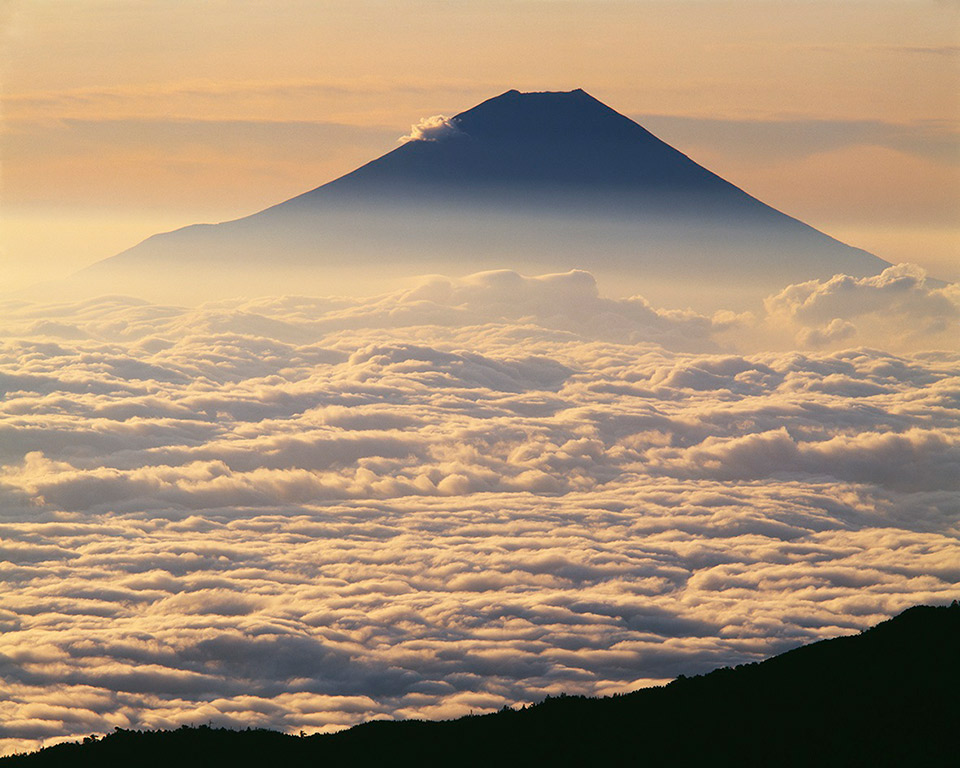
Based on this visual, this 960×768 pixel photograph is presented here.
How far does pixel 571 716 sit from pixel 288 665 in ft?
337

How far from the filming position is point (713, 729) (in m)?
55.4

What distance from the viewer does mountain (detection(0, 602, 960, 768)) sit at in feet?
167

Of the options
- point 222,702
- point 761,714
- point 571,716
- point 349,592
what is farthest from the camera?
point 349,592

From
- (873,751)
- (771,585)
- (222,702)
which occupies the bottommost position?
(873,751)

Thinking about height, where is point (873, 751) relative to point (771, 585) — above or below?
below

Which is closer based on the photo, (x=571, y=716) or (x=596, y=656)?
(x=571, y=716)

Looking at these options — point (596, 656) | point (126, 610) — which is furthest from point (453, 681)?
point (126, 610)

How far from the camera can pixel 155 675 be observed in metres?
150

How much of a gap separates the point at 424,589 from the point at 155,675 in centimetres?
5955

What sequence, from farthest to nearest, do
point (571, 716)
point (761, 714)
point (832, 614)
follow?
point (832, 614) < point (571, 716) < point (761, 714)

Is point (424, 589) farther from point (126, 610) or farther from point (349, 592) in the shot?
point (126, 610)

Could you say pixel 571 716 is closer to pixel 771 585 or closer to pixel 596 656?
pixel 596 656

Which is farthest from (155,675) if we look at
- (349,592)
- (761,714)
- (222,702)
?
(761,714)

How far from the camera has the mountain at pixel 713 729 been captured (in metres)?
51.0
